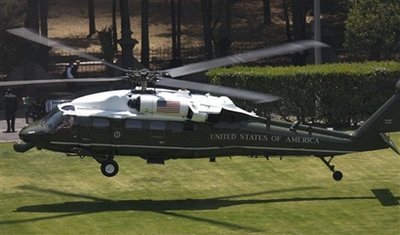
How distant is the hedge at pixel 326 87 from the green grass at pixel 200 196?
6.16m

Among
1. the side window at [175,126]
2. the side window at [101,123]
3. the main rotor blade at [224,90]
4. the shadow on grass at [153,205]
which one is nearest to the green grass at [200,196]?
the shadow on grass at [153,205]

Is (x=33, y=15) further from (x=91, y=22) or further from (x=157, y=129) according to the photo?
(x=157, y=129)

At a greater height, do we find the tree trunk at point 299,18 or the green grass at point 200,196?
the tree trunk at point 299,18

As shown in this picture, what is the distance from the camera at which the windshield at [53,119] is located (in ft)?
86.3

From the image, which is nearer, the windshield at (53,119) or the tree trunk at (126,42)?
the windshield at (53,119)

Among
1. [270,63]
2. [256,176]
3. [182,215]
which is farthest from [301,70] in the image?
[270,63]

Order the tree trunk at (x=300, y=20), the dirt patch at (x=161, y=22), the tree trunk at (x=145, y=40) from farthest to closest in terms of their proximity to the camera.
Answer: the dirt patch at (x=161, y=22), the tree trunk at (x=300, y=20), the tree trunk at (x=145, y=40)

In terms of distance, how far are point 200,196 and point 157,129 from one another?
8.10 feet

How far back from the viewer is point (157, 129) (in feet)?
86.6

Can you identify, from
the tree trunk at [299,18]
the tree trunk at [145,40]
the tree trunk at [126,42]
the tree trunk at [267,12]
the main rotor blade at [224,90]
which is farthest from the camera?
the tree trunk at [267,12]

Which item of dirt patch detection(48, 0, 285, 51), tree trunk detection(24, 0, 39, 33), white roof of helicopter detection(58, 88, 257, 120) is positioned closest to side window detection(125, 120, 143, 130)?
white roof of helicopter detection(58, 88, 257, 120)

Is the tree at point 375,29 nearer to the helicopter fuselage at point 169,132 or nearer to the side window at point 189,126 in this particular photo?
the helicopter fuselage at point 169,132

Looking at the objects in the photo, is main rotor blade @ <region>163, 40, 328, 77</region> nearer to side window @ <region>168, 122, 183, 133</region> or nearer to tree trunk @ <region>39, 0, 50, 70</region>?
side window @ <region>168, 122, 183, 133</region>

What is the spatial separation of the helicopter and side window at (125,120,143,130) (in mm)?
15
